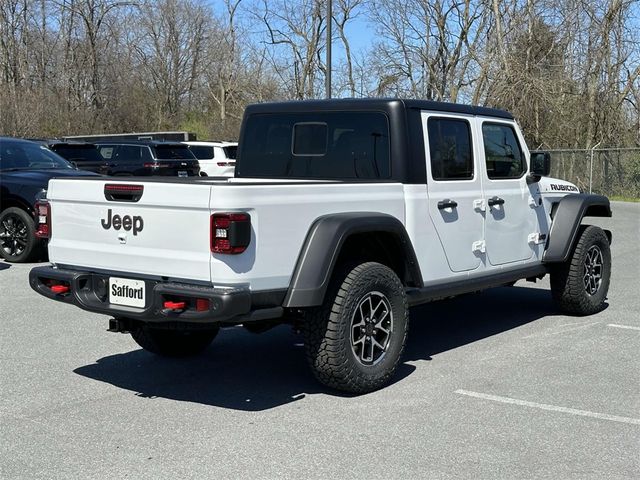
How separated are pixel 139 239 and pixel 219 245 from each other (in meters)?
0.67

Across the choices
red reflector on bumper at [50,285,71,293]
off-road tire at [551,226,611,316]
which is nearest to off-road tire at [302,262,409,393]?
red reflector on bumper at [50,285,71,293]

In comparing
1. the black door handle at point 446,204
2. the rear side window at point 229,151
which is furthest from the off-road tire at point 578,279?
the rear side window at point 229,151

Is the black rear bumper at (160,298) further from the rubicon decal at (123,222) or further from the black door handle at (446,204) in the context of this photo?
the black door handle at (446,204)

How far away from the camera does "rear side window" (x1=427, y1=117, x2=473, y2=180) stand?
6.43 metres

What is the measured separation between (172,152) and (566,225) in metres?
14.1

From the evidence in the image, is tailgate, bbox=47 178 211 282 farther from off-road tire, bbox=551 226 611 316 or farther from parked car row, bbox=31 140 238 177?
parked car row, bbox=31 140 238 177

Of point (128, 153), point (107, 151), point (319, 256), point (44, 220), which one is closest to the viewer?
point (319, 256)

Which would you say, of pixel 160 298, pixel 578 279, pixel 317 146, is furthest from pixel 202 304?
pixel 578 279

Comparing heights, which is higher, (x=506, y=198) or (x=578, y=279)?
(x=506, y=198)

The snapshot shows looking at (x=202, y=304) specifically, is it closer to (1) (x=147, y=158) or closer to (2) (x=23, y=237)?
(2) (x=23, y=237)

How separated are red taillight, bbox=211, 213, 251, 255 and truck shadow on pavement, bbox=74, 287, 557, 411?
114 cm

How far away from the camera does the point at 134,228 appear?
530 cm

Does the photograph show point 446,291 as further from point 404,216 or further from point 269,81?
point 269,81

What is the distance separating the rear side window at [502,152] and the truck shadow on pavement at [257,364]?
1.46 m
